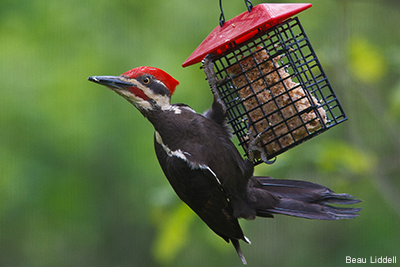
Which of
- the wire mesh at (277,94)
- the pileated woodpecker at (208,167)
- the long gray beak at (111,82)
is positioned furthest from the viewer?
the pileated woodpecker at (208,167)

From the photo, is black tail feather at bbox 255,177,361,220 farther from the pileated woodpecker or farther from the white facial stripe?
the white facial stripe

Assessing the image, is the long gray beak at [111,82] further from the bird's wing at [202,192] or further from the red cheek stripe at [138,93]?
the bird's wing at [202,192]

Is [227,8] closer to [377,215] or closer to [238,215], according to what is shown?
[238,215]

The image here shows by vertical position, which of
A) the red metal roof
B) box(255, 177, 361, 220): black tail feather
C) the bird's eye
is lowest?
box(255, 177, 361, 220): black tail feather

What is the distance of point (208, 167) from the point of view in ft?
11.2

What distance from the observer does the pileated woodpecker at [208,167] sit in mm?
3279

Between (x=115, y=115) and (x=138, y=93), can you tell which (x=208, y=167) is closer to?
(x=138, y=93)

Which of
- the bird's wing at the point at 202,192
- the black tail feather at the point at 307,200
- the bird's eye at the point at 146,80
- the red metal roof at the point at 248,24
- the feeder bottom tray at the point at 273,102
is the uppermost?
the red metal roof at the point at 248,24

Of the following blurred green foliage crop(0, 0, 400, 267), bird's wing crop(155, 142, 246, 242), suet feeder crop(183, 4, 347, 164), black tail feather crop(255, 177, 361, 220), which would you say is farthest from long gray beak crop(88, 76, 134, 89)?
black tail feather crop(255, 177, 361, 220)

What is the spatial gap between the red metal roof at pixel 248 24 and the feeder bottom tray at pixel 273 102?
0.83 ft

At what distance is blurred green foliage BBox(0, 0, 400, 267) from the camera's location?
4.09 meters

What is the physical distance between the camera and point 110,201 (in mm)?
6441

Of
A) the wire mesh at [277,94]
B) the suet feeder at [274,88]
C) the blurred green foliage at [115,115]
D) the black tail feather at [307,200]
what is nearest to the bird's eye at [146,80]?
the suet feeder at [274,88]

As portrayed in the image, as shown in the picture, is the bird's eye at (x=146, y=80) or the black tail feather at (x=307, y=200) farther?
the black tail feather at (x=307, y=200)
